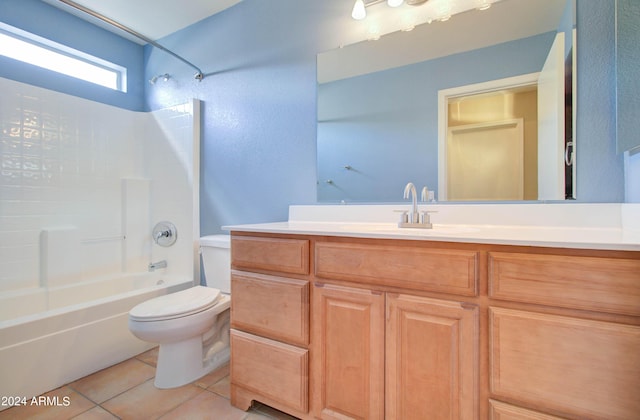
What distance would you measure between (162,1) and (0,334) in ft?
7.56

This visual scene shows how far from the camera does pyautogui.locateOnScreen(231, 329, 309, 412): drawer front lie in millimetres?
1189

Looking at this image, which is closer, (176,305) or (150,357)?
(176,305)

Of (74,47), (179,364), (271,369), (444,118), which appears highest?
(74,47)

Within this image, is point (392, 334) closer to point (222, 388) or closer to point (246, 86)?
point (222, 388)

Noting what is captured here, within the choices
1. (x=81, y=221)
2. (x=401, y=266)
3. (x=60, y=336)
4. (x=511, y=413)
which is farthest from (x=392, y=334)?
(x=81, y=221)

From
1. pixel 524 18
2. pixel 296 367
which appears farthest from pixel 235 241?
pixel 524 18

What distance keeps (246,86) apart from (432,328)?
1.93 meters

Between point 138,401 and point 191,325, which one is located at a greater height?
point 191,325

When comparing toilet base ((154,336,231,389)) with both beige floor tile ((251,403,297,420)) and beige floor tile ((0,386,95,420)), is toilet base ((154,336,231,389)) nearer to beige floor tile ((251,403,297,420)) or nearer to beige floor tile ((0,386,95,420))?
beige floor tile ((0,386,95,420))

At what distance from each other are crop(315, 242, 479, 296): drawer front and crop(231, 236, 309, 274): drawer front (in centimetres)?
7

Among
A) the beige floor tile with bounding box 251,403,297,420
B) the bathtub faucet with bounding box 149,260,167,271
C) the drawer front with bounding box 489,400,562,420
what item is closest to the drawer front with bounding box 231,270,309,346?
the beige floor tile with bounding box 251,403,297,420

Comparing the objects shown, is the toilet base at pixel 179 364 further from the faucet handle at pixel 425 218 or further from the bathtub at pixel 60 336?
the faucet handle at pixel 425 218

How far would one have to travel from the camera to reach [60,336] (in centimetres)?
159

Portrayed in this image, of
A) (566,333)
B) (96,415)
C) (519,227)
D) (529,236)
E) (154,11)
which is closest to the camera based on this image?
(566,333)
